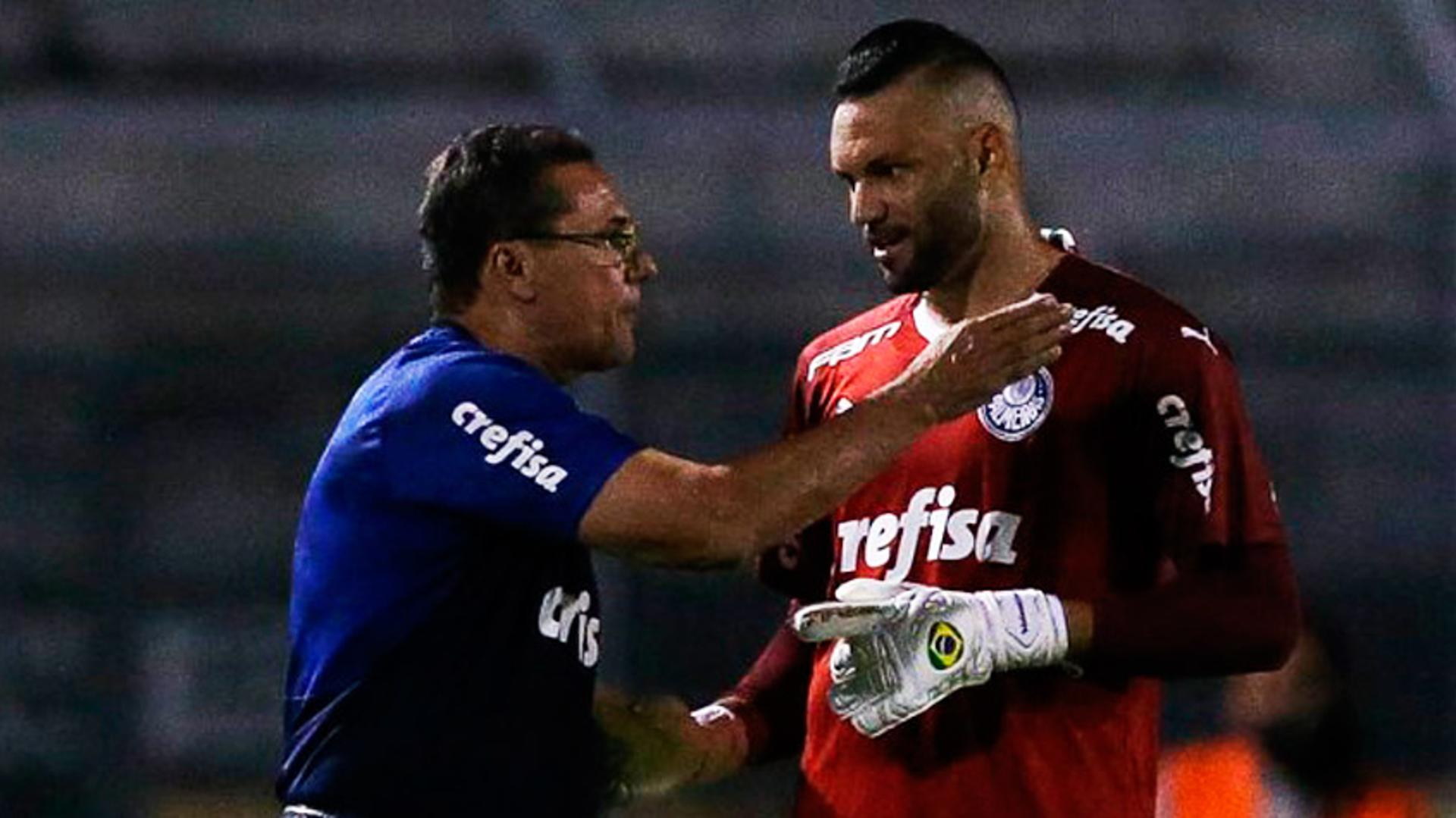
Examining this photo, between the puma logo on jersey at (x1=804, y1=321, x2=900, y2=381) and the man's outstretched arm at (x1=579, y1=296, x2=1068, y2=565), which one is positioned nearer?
the man's outstretched arm at (x1=579, y1=296, x2=1068, y2=565)

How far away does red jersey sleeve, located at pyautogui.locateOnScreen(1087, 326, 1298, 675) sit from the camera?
15.5 ft

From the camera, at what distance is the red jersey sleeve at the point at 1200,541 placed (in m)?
4.71

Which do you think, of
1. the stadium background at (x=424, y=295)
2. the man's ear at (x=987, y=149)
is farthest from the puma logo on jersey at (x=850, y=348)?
the stadium background at (x=424, y=295)

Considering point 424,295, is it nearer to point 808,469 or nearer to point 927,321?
point 927,321

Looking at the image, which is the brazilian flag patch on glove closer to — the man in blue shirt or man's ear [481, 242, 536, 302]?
the man in blue shirt

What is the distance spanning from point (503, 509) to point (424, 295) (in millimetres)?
2440

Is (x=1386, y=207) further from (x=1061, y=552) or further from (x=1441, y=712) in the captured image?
(x=1061, y=552)

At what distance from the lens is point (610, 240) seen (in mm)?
4922

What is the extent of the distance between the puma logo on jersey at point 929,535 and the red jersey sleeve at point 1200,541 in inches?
7.6

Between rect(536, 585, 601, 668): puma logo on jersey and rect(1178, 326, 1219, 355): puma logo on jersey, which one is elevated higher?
rect(1178, 326, 1219, 355): puma logo on jersey

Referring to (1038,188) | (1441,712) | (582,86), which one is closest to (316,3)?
(582,86)

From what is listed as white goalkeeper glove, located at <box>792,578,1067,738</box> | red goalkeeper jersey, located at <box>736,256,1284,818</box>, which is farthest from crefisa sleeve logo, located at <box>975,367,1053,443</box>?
white goalkeeper glove, located at <box>792,578,1067,738</box>

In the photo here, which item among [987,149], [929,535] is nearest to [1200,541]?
[929,535]

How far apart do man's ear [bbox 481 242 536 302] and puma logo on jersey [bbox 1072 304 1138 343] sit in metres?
0.70
